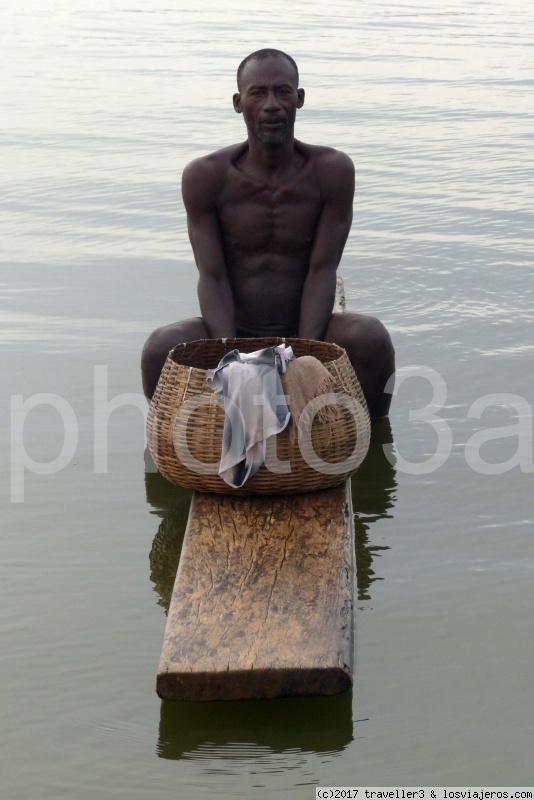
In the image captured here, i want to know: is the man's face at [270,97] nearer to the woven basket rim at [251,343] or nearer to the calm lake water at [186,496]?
the woven basket rim at [251,343]

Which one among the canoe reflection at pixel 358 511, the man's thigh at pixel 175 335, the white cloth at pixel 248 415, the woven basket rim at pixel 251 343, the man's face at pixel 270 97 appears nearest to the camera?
the white cloth at pixel 248 415

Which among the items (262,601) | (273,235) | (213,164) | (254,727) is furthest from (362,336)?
(254,727)

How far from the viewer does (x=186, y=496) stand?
4.27 meters

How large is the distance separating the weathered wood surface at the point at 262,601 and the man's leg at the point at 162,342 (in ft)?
2.70

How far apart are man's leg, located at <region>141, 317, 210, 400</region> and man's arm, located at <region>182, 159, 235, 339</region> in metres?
0.07

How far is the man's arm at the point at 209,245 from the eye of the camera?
14.1ft

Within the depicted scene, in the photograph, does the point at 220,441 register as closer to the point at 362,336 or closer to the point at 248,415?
the point at 248,415

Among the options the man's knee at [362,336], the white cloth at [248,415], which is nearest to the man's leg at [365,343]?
the man's knee at [362,336]

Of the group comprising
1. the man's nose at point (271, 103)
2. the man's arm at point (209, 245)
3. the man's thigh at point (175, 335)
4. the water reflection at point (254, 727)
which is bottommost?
the water reflection at point (254, 727)

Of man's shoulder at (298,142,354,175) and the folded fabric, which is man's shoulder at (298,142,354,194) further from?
the folded fabric

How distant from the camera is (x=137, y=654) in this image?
324 centimetres

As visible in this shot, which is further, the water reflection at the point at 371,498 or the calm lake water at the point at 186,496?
the water reflection at the point at 371,498

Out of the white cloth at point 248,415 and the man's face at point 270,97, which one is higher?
the man's face at point 270,97

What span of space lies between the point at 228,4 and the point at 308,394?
67.9 feet
